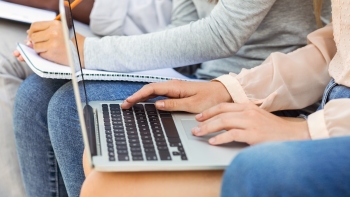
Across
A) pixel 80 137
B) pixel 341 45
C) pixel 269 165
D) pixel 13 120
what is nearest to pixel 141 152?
pixel 269 165

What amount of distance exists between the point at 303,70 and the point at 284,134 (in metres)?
0.25

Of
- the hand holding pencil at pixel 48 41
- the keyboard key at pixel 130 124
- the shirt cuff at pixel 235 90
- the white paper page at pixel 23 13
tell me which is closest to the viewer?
the keyboard key at pixel 130 124

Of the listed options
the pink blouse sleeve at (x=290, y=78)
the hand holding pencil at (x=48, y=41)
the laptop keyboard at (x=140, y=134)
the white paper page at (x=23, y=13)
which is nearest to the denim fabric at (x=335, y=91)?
the pink blouse sleeve at (x=290, y=78)

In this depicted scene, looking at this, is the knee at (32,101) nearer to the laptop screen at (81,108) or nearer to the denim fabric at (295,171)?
the laptop screen at (81,108)

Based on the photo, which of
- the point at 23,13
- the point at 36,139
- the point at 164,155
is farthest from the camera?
the point at 23,13

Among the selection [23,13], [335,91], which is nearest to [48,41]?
[23,13]

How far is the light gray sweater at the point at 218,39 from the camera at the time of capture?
0.93m

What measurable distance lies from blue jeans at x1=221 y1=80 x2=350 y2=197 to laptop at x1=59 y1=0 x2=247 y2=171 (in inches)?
3.1

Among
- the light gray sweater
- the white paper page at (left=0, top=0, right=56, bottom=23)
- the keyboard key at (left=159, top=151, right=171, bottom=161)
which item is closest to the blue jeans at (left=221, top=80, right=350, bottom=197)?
the keyboard key at (left=159, top=151, right=171, bottom=161)

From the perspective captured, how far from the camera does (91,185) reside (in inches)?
26.3

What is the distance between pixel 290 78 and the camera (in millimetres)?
910

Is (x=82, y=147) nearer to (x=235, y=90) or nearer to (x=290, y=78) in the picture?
(x=235, y=90)

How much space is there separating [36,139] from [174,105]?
41 centimetres

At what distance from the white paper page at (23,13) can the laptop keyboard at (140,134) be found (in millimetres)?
423
